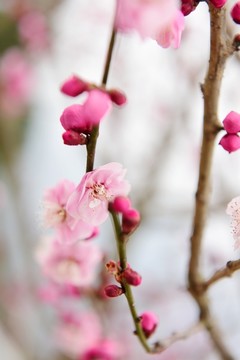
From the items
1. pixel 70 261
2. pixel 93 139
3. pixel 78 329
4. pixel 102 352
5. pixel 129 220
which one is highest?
pixel 93 139

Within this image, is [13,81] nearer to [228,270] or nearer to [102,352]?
[102,352]

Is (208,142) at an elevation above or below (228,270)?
above

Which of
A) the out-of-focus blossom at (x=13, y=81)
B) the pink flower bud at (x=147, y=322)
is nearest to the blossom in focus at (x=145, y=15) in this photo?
the pink flower bud at (x=147, y=322)

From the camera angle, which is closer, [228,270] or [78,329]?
[228,270]

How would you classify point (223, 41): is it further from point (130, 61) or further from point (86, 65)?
point (86, 65)

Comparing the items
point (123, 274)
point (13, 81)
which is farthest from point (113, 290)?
point (13, 81)

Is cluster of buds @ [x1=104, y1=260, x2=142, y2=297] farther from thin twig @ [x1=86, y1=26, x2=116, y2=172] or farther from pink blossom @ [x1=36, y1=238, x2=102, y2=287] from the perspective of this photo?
pink blossom @ [x1=36, y1=238, x2=102, y2=287]

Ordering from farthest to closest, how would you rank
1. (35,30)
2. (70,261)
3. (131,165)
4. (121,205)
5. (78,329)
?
(35,30) < (131,165) < (78,329) < (70,261) < (121,205)

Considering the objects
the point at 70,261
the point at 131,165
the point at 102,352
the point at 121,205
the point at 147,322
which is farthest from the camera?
the point at 131,165
